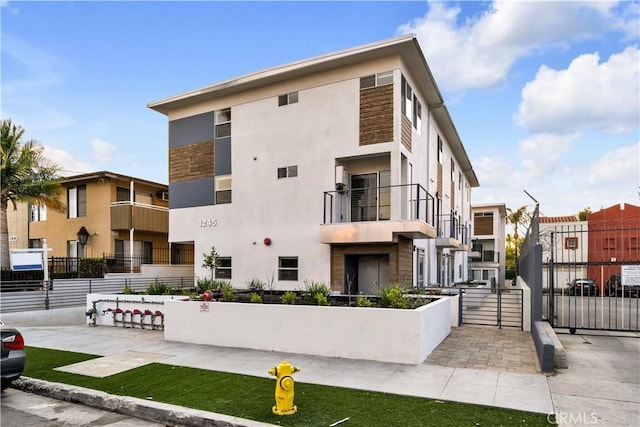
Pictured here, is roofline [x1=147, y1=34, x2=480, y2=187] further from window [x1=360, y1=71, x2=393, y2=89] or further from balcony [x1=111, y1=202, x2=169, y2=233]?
balcony [x1=111, y1=202, x2=169, y2=233]

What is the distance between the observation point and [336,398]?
5902 millimetres

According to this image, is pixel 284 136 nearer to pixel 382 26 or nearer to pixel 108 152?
pixel 382 26

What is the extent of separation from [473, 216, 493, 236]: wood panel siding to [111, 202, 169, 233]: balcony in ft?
86.9

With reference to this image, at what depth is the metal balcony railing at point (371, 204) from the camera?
553 inches

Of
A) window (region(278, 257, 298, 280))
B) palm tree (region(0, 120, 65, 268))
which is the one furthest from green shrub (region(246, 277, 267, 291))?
palm tree (region(0, 120, 65, 268))

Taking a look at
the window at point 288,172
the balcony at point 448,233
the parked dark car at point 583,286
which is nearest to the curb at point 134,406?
the parked dark car at point 583,286

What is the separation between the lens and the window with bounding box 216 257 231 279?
666 inches

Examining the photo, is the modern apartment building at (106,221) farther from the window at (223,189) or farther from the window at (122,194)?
the window at (223,189)

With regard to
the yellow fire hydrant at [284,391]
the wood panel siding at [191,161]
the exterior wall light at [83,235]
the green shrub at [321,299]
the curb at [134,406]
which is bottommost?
the curb at [134,406]

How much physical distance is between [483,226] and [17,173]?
1322 inches

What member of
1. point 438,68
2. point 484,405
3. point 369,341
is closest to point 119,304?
point 369,341

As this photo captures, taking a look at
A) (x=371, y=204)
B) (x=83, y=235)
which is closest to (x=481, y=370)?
(x=371, y=204)

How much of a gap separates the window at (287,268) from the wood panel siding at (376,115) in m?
4.83

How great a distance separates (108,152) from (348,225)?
27197 mm
